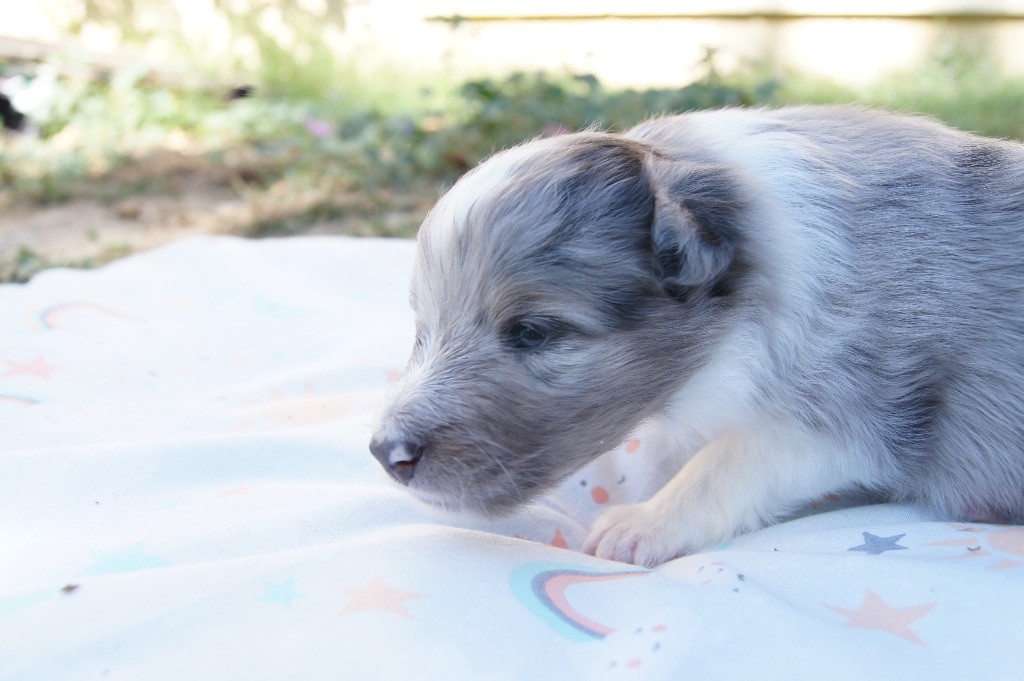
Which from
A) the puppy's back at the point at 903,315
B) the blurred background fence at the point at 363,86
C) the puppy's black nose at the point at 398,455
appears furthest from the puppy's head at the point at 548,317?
the blurred background fence at the point at 363,86

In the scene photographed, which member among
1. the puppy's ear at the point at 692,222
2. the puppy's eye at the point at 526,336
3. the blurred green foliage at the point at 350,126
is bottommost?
the blurred green foliage at the point at 350,126

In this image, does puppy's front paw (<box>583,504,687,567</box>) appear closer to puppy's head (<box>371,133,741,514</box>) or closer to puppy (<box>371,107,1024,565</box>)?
puppy (<box>371,107,1024,565</box>)

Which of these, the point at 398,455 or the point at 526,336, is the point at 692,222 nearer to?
the point at 526,336

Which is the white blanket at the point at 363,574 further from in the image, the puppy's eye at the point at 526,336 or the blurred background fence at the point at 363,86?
the blurred background fence at the point at 363,86

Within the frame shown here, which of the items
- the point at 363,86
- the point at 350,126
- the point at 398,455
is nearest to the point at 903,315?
the point at 398,455

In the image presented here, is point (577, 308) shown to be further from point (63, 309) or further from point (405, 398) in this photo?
point (63, 309)

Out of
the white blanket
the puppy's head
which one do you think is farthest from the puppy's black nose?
the white blanket

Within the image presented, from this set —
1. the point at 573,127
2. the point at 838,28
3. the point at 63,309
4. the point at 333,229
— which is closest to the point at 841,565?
the point at 63,309
